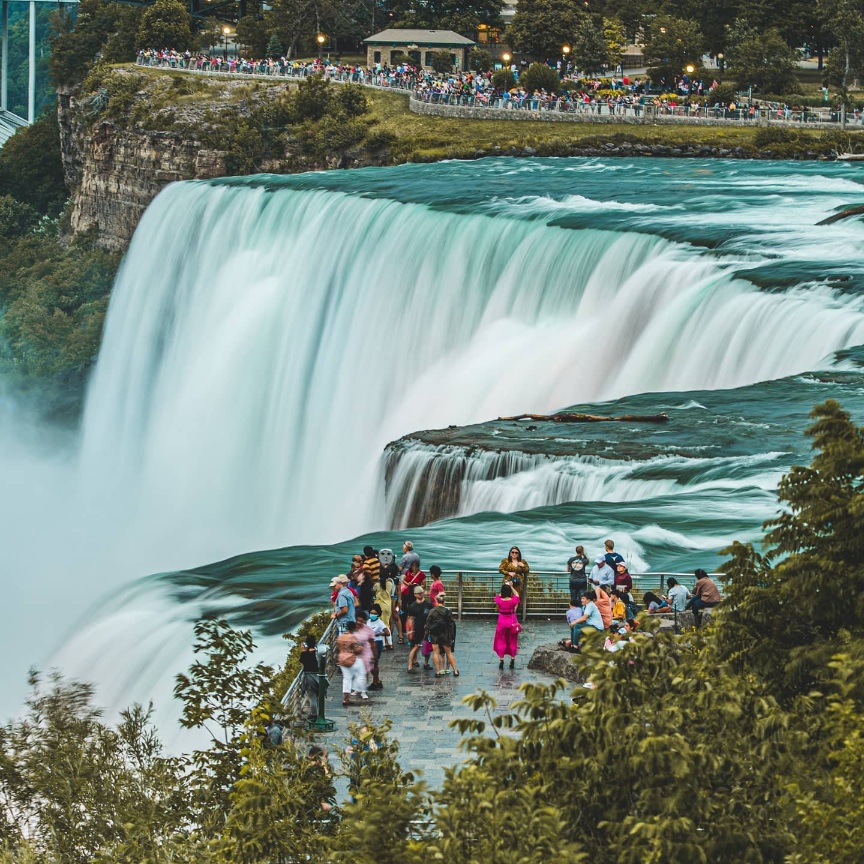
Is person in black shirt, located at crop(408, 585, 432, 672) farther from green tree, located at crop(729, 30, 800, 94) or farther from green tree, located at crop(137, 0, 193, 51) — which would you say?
green tree, located at crop(137, 0, 193, 51)

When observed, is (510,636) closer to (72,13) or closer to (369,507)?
(369,507)

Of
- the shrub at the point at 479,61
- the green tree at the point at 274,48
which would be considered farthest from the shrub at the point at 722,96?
the green tree at the point at 274,48

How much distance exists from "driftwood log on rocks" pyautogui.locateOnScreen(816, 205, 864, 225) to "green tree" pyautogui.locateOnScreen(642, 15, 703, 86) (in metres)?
38.5

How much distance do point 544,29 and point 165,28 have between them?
21.9 meters

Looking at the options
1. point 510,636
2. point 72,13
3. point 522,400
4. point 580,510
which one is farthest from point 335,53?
point 510,636

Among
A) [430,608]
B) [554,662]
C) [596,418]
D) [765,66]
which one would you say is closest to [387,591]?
[430,608]

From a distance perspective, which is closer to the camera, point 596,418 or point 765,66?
point 596,418

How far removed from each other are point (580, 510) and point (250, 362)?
23.9m

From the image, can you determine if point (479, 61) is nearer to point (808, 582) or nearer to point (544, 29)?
point (544, 29)

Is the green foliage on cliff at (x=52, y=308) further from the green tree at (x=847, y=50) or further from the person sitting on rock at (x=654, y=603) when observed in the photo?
the person sitting on rock at (x=654, y=603)

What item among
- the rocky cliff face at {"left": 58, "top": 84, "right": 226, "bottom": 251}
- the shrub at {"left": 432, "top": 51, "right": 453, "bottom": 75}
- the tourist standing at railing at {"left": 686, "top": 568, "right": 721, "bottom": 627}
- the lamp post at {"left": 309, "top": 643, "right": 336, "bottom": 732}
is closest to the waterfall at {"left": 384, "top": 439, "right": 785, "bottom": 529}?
the tourist standing at railing at {"left": 686, "top": 568, "right": 721, "bottom": 627}

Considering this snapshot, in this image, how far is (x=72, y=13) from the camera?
138m

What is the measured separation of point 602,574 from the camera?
2019cm

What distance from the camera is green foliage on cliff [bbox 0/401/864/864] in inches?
393
